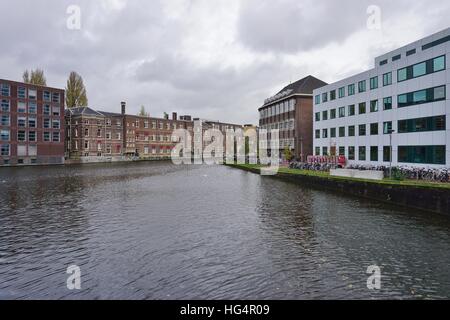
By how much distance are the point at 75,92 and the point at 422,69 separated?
311 feet

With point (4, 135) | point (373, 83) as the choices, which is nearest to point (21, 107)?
point (4, 135)

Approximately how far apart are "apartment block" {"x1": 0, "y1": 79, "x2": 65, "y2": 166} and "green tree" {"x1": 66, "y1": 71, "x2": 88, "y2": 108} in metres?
12.6

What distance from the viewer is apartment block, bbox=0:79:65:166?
3191 inches

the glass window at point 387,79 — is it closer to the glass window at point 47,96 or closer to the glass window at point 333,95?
the glass window at point 333,95

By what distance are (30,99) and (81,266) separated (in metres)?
86.9

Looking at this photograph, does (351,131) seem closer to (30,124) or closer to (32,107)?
(30,124)

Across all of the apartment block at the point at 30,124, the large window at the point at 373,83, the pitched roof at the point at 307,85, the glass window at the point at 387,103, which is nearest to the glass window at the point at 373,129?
the glass window at the point at 387,103

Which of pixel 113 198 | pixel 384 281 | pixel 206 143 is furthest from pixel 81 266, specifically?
pixel 206 143

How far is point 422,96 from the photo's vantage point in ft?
130

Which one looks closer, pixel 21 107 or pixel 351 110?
pixel 351 110

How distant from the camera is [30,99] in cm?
8612

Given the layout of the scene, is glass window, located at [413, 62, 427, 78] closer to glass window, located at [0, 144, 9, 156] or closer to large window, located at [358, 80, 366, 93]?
large window, located at [358, 80, 366, 93]

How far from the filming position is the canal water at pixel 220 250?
11.0m

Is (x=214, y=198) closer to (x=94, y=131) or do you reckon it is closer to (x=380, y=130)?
(x=380, y=130)
